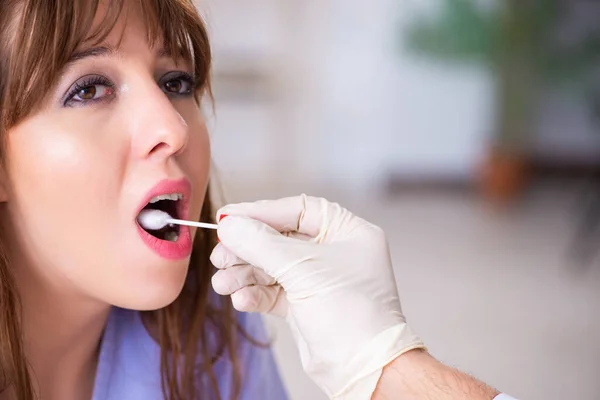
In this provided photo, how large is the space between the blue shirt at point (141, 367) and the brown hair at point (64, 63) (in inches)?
0.7

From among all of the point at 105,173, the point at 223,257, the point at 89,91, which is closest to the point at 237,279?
the point at 223,257

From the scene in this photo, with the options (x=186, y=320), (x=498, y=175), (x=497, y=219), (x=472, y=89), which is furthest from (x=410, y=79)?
(x=186, y=320)

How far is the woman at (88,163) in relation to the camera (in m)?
1.09

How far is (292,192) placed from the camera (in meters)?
5.82

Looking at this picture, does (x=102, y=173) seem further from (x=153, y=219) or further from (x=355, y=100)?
(x=355, y=100)

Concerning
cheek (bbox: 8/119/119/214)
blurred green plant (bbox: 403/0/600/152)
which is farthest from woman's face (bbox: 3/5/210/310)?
blurred green plant (bbox: 403/0/600/152)

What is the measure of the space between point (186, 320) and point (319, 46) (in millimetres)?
5166

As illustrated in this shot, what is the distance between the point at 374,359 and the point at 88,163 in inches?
19.6

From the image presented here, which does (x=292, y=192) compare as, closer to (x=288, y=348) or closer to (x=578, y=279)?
(x=578, y=279)

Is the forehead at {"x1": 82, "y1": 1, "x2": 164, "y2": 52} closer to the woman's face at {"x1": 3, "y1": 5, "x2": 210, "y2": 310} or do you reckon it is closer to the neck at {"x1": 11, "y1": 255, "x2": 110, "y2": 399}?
the woman's face at {"x1": 3, "y1": 5, "x2": 210, "y2": 310}

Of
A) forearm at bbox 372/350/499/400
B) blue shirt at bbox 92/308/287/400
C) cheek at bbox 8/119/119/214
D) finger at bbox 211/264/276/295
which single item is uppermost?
cheek at bbox 8/119/119/214

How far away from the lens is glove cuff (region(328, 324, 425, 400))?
1.09 meters

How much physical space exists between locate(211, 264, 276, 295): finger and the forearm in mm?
257

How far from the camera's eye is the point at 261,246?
1103 mm
